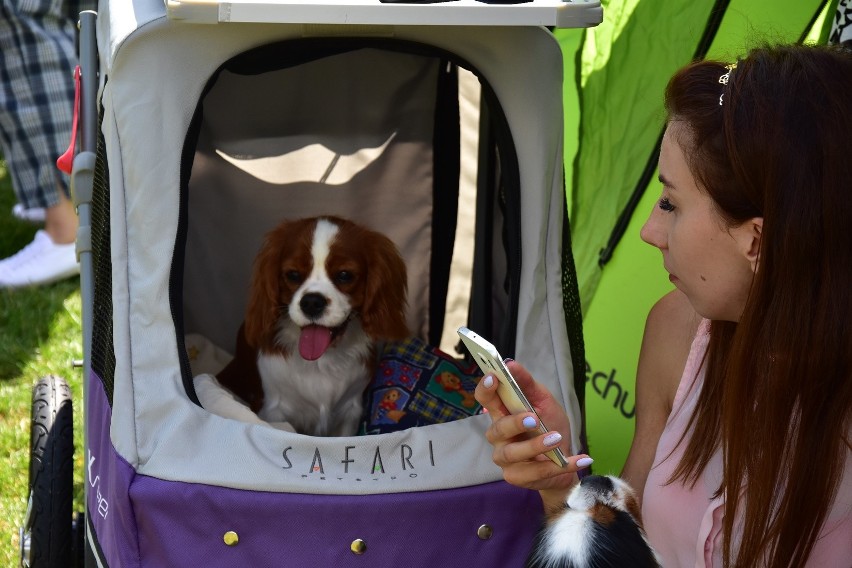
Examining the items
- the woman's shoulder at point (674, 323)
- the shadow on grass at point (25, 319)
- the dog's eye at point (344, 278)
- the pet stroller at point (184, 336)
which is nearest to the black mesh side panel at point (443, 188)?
the pet stroller at point (184, 336)

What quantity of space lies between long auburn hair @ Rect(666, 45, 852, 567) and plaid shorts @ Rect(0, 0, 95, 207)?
3.10 metres

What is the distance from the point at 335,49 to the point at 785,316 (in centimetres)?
97

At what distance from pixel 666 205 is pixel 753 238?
163mm

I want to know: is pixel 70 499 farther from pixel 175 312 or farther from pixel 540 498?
pixel 540 498

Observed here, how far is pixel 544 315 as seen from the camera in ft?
6.57

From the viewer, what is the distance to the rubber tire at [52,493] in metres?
2.17

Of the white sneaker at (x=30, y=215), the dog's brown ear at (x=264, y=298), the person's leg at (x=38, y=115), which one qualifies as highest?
the dog's brown ear at (x=264, y=298)

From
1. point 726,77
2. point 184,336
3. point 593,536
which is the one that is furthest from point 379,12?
point 593,536

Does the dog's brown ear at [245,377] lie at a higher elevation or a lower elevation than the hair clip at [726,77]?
lower

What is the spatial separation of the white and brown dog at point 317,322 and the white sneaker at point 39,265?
5.82ft

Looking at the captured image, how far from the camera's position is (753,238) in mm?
1600

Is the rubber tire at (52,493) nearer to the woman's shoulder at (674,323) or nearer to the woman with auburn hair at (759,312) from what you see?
the woman with auburn hair at (759,312)

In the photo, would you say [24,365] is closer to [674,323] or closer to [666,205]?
[674,323]

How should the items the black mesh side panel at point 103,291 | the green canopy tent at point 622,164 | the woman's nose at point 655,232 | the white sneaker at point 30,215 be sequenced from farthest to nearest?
the white sneaker at point 30,215 → the green canopy tent at point 622,164 → the black mesh side panel at point 103,291 → the woman's nose at point 655,232
